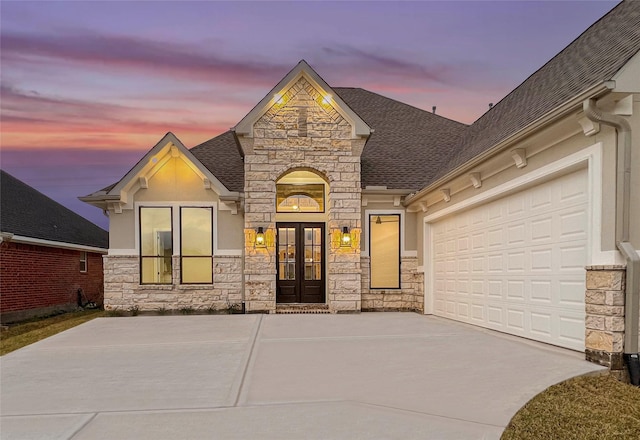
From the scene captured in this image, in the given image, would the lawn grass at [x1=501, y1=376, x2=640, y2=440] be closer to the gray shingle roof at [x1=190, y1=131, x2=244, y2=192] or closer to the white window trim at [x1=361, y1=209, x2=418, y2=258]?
the white window trim at [x1=361, y1=209, x2=418, y2=258]

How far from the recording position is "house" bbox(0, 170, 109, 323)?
1353 centimetres

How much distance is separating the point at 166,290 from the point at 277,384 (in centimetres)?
821

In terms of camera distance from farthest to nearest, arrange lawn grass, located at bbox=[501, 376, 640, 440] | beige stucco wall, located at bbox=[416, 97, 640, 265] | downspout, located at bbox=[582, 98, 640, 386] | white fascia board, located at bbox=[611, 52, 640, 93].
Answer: beige stucco wall, located at bbox=[416, 97, 640, 265] → downspout, located at bbox=[582, 98, 640, 386] → white fascia board, located at bbox=[611, 52, 640, 93] → lawn grass, located at bbox=[501, 376, 640, 440]

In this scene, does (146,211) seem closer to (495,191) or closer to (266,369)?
(266,369)

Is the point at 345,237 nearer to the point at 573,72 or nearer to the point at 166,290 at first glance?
the point at 166,290

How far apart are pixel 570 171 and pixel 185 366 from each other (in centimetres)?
626

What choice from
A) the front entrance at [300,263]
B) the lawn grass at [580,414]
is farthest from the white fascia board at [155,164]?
the lawn grass at [580,414]

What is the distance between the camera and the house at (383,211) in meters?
6.27

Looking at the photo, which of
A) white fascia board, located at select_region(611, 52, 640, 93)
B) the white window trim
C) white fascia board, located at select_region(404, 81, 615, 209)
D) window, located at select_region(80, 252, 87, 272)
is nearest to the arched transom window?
the white window trim

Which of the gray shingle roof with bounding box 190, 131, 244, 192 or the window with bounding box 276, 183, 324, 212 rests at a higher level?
the gray shingle roof with bounding box 190, 131, 244, 192

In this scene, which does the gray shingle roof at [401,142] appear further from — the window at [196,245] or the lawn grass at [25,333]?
the lawn grass at [25,333]

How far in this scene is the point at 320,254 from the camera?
44.2ft

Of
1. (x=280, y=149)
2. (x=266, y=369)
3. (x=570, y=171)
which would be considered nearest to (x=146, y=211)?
(x=280, y=149)

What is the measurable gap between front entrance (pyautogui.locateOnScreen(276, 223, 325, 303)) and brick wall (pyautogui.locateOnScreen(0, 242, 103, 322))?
8830 millimetres
